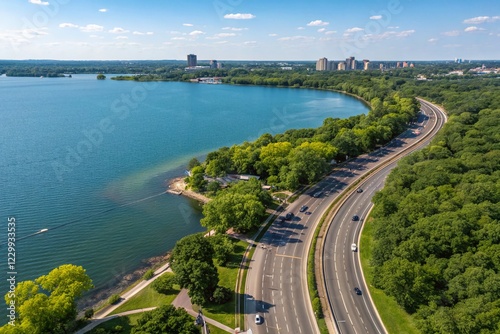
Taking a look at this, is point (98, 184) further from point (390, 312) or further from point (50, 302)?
point (390, 312)

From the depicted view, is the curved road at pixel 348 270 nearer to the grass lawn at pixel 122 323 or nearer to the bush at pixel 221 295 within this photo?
the bush at pixel 221 295

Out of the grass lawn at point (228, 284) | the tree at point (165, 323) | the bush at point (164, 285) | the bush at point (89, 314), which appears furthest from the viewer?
the bush at point (164, 285)

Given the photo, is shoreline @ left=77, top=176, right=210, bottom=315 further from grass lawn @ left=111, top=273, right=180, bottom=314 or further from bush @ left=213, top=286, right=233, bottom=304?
bush @ left=213, top=286, right=233, bottom=304

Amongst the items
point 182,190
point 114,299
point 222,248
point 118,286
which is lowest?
point 118,286

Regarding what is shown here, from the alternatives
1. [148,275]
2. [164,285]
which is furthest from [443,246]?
[148,275]

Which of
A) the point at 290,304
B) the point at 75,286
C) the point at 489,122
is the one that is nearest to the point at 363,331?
the point at 290,304

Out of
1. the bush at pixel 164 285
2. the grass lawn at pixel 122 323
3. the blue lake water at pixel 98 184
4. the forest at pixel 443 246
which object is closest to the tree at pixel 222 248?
the bush at pixel 164 285

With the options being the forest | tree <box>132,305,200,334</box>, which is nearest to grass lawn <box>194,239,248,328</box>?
tree <box>132,305,200,334</box>
